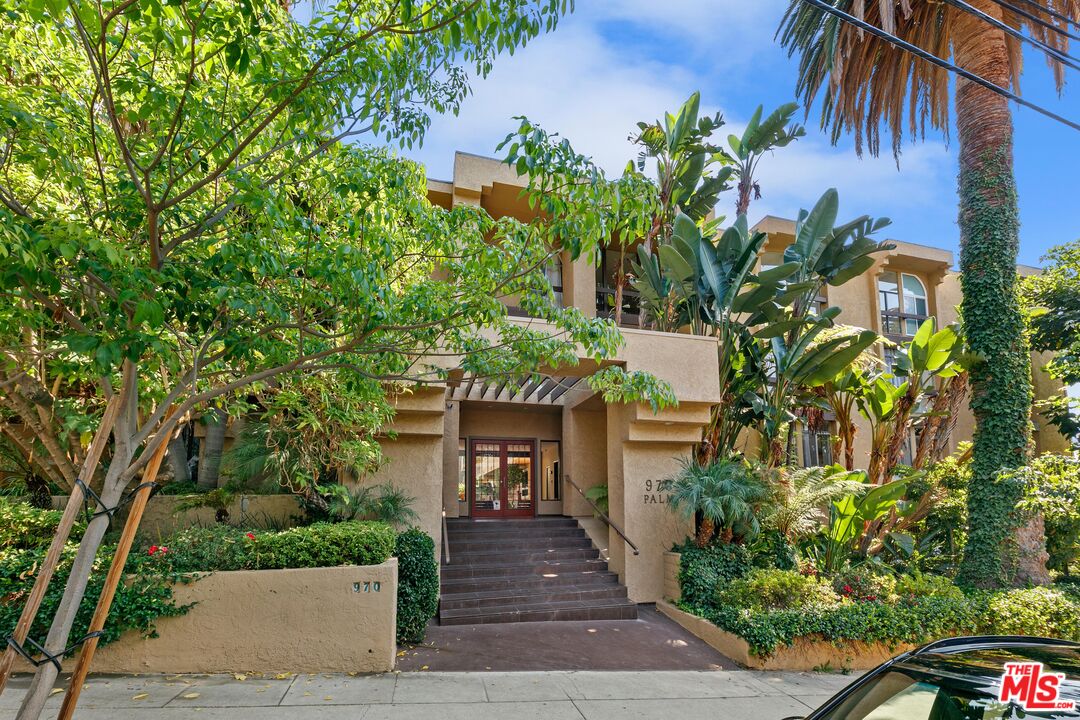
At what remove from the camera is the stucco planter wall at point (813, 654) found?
889cm

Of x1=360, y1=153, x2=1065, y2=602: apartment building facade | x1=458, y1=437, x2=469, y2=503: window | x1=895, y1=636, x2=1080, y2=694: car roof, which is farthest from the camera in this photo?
x1=458, y1=437, x2=469, y2=503: window

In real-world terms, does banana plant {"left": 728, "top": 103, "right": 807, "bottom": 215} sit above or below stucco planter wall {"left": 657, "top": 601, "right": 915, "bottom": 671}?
above

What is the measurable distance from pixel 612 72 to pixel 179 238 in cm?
409

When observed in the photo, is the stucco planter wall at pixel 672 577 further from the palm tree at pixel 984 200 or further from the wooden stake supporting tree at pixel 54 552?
the wooden stake supporting tree at pixel 54 552

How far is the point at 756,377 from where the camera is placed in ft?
44.1

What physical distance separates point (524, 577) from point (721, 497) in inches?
155

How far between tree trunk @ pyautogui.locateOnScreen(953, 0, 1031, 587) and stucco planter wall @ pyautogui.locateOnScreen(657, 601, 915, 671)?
3.03 m

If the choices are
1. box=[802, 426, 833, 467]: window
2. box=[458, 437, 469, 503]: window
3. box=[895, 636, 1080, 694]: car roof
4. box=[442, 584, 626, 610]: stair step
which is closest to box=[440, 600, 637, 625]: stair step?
box=[442, 584, 626, 610]: stair step

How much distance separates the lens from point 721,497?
36.2 feet

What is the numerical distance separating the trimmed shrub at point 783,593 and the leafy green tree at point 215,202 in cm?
535

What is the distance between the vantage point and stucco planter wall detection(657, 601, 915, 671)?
8.89 meters

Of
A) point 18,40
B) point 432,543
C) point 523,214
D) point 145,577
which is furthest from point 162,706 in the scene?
point 523,214

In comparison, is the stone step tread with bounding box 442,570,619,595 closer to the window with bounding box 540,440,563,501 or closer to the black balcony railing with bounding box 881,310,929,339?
the window with bounding box 540,440,563,501
